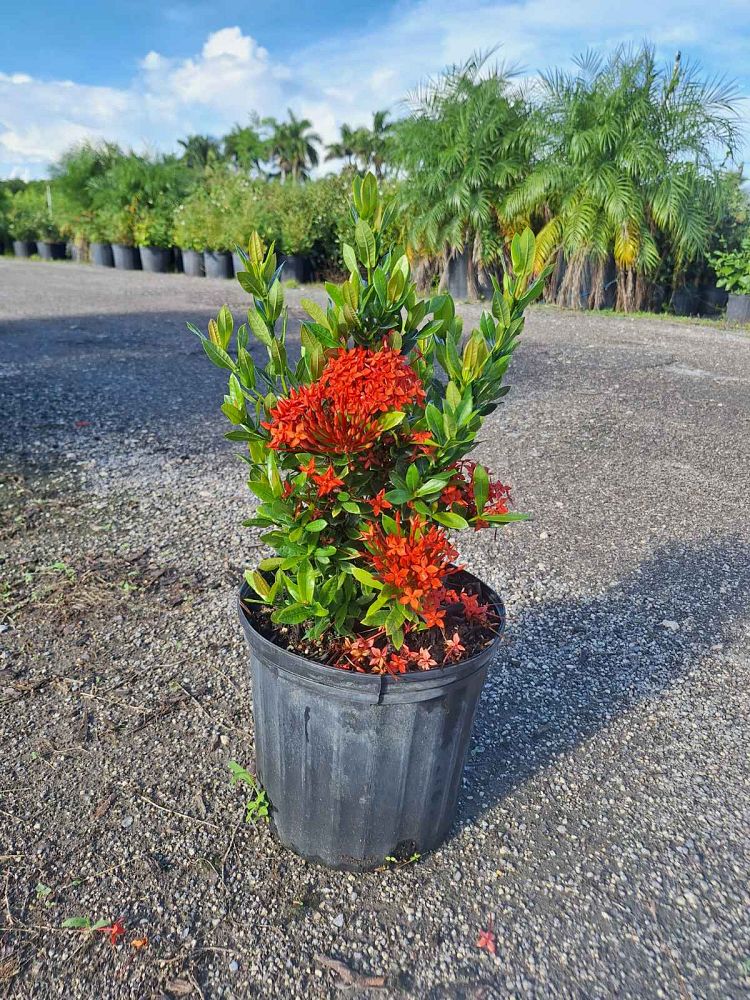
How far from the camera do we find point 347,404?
1431 millimetres

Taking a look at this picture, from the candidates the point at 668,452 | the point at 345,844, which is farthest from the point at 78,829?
the point at 668,452

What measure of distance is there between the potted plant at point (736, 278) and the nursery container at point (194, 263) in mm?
10526

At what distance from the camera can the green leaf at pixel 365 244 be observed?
1537mm

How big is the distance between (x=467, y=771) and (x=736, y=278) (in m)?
11.0

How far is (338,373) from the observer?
1442 mm

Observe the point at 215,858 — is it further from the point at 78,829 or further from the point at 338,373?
the point at 338,373

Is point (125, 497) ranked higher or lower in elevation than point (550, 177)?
lower

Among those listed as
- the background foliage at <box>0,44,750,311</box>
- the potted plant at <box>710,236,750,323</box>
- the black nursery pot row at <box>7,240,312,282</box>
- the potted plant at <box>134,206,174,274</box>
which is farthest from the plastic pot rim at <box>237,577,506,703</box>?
the potted plant at <box>134,206,174,274</box>

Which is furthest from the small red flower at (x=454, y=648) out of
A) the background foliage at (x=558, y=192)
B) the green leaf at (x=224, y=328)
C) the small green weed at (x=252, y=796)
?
the background foliage at (x=558, y=192)

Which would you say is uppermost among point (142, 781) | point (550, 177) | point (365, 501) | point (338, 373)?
point (550, 177)

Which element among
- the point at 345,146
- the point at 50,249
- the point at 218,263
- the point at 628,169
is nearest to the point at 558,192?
the point at 628,169

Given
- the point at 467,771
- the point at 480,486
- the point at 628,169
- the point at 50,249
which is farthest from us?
the point at 50,249

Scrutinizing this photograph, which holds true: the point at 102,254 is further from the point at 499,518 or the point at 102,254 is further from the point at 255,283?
the point at 499,518

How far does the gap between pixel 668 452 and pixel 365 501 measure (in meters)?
4.05
